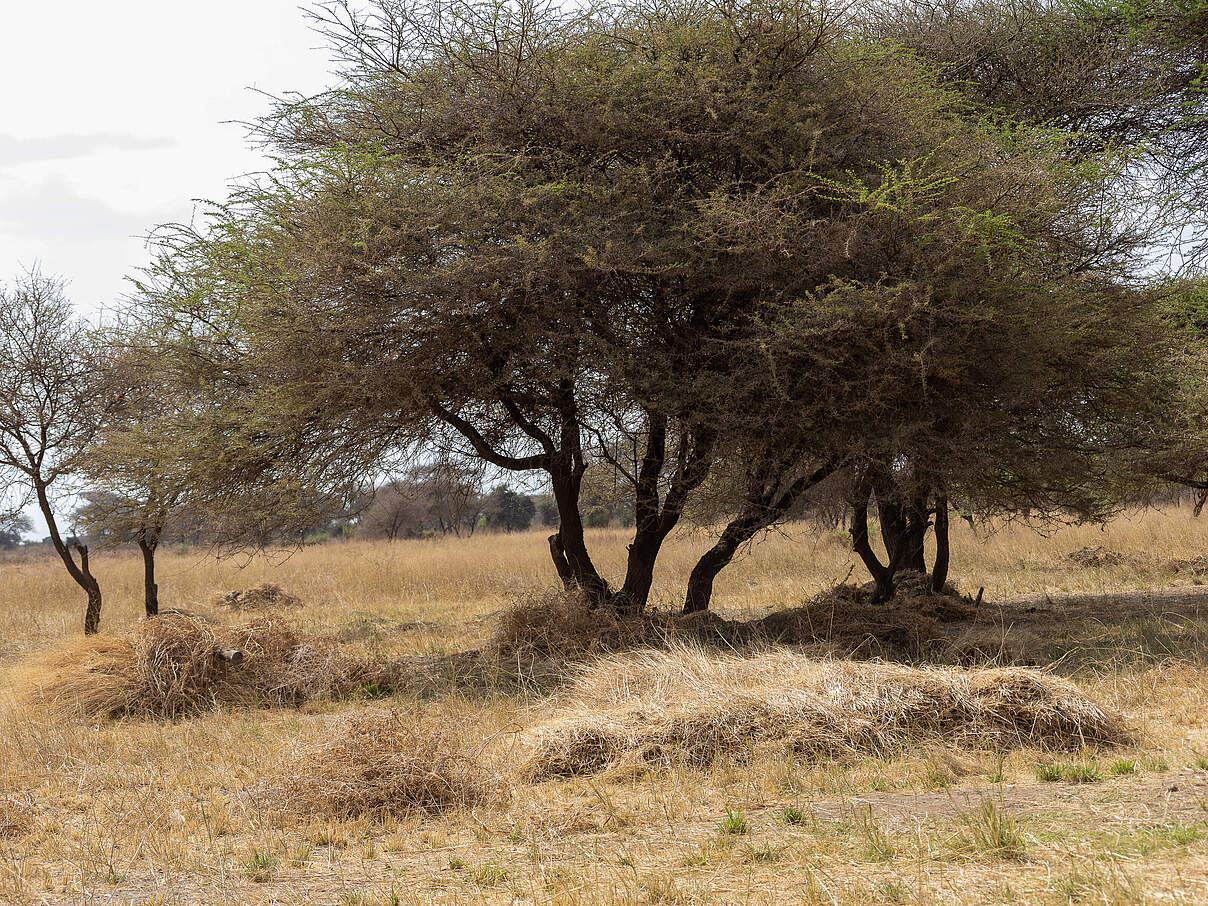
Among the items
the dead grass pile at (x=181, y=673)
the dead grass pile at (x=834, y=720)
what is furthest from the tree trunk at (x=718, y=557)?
the dead grass pile at (x=834, y=720)

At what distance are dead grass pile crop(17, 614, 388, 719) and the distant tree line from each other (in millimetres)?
1608

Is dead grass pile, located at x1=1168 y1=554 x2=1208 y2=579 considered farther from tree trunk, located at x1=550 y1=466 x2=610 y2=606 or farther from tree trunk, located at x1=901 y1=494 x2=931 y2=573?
tree trunk, located at x1=550 y1=466 x2=610 y2=606

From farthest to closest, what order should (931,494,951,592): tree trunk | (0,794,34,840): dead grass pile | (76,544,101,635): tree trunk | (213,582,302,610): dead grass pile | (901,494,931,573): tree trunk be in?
(213,582,302,610): dead grass pile < (76,544,101,635): tree trunk < (901,494,931,573): tree trunk < (931,494,951,592): tree trunk < (0,794,34,840): dead grass pile

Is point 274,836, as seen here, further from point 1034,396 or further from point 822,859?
point 1034,396

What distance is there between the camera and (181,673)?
28.4 ft

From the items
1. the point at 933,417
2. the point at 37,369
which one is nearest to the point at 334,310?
the point at 933,417

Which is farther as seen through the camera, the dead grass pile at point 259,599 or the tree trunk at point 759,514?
the dead grass pile at point 259,599

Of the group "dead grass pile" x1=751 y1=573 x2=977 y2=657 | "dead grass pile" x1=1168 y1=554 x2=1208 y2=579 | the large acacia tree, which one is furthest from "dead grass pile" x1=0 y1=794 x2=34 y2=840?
"dead grass pile" x1=1168 y1=554 x2=1208 y2=579

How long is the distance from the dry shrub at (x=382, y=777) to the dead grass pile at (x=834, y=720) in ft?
1.53

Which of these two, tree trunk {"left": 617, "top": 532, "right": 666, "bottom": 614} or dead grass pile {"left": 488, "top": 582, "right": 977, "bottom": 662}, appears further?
tree trunk {"left": 617, "top": 532, "right": 666, "bottom": 614}

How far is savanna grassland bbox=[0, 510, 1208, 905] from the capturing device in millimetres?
3895

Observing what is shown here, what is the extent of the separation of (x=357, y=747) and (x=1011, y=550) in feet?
57.9

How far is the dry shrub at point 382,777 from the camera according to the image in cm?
536

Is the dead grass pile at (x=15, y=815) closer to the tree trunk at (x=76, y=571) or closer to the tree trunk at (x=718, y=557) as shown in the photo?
the tree trunk at (x=718, y=557)
